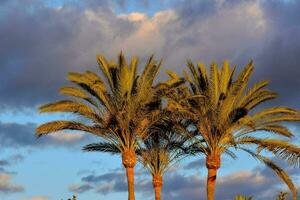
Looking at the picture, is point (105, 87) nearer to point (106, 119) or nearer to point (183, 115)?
point (106, 119)

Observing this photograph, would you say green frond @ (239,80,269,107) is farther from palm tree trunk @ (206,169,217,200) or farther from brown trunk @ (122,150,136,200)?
brown trunk @ (122,150,136,200)

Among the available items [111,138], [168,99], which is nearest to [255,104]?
[168,99]

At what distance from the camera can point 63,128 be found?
43.9 metres

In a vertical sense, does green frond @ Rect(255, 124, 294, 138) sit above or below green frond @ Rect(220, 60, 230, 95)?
below

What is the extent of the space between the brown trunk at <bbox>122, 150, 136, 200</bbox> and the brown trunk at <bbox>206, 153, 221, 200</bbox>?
4.63 m

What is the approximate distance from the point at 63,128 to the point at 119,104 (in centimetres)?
368

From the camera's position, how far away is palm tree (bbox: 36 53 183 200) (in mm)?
43312

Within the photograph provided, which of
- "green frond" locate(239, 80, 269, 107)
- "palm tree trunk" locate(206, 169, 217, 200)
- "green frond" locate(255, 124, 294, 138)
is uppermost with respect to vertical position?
"green frond" locate(239, 80, 269, 107)

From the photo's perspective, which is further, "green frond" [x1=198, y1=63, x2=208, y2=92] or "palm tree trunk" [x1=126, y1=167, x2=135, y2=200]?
"green frond" [x1=198, y1=63, x2=208, y2=92]

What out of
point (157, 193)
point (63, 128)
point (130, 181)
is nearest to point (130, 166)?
point (130, 181)

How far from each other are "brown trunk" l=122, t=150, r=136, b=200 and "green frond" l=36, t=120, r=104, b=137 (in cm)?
202

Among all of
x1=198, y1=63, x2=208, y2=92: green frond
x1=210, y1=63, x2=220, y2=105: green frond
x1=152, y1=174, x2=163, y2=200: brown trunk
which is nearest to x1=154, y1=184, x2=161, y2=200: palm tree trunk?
x1=152, y1=174, x2=163, y2=200: brown trunk

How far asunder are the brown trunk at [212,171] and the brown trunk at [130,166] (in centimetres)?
463

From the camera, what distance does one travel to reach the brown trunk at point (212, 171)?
44.7m
